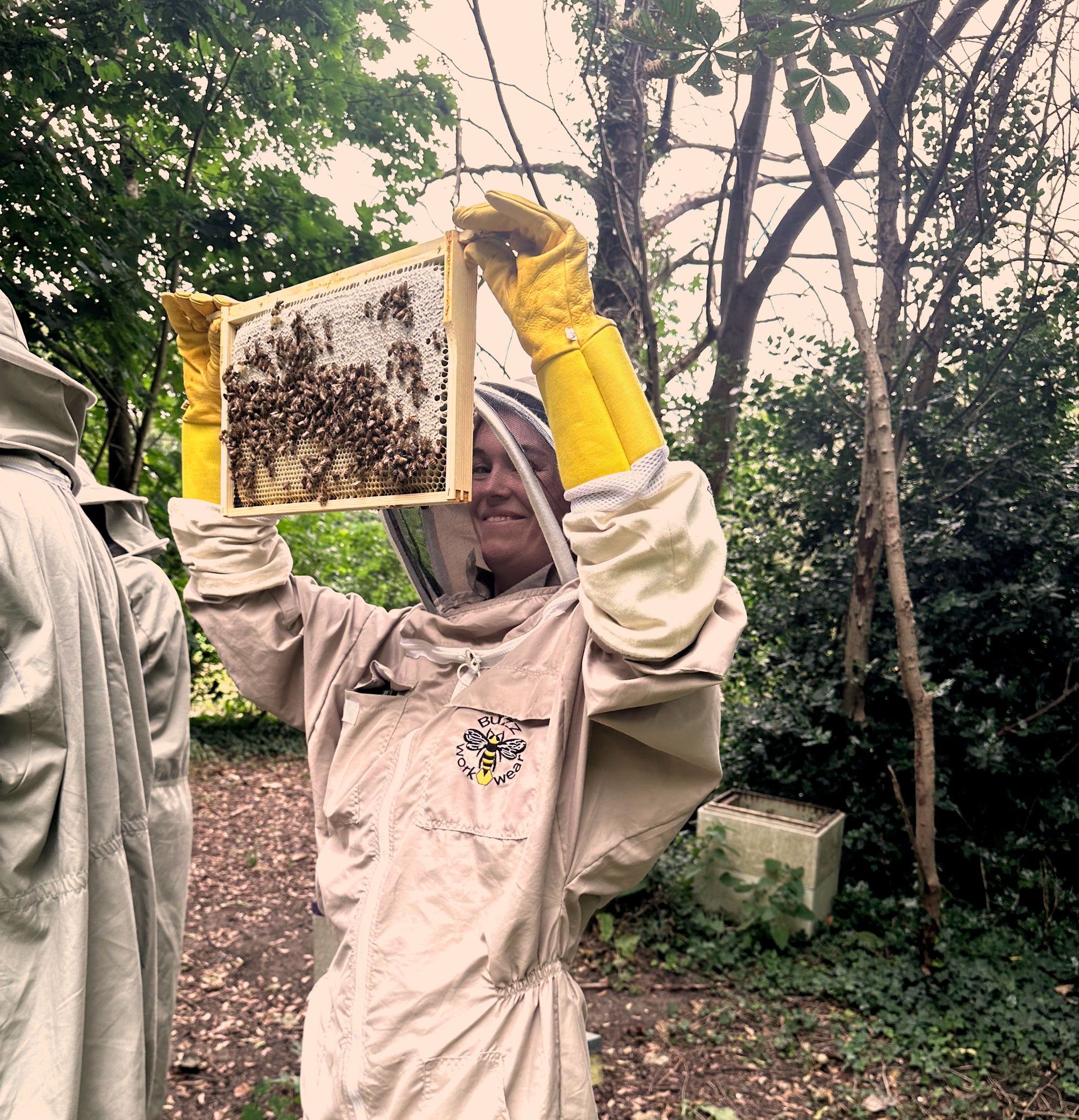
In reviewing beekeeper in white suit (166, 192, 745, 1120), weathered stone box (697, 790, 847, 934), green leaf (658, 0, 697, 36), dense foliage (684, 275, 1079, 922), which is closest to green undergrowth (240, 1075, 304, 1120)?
beekeeper in white suit (166, 192, 745, 1120)

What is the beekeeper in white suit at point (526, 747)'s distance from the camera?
125cm

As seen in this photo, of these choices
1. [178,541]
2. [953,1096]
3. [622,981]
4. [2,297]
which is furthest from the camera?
[622,981]

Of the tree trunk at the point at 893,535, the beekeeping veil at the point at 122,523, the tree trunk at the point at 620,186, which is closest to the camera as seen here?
the beekeeping veil at the point at 122,523

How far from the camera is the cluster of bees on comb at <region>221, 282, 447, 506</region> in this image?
1454 millimetres

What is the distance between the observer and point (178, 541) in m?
1.83

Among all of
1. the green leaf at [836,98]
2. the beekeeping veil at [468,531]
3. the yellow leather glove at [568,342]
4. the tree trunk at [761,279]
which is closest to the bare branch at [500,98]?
the green leaf at [836,98]

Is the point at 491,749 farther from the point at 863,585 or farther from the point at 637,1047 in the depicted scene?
the point at 863,585

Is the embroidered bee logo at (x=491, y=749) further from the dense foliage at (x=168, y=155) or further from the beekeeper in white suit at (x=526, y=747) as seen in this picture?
the dense foliage at (x=168, y=155)

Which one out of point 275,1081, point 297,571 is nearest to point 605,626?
point 275,1081

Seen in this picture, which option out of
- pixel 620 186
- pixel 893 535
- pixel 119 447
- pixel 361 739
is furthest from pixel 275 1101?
pixel 620 186

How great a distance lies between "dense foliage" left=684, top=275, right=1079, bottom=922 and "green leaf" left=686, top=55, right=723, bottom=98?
81.9 inches

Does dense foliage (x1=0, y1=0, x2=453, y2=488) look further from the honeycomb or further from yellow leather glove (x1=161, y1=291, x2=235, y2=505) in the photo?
the honeycomb

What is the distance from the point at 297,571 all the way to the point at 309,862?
258 cm

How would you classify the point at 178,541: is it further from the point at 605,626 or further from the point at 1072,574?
the point at 1072,574
